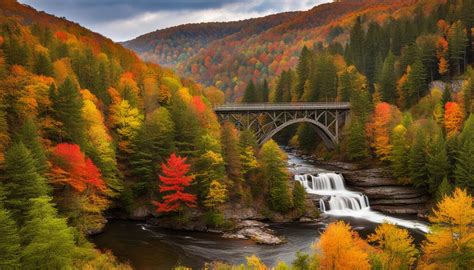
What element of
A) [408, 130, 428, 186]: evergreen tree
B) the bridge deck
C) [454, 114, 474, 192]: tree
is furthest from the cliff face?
→ the bridge deck

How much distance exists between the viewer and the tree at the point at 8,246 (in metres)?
26.1

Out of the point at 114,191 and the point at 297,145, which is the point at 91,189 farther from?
the point at 297,145

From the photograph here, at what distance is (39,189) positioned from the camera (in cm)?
3372

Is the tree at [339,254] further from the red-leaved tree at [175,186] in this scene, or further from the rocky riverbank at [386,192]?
the rocky riverbank at [386,192]

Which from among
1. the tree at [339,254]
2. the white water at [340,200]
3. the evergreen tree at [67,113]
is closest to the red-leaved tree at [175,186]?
the evergreen tree at [67,113]

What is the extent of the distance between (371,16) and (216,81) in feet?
212

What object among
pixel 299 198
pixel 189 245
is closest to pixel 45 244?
pixel 189 245

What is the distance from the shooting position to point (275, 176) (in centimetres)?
5294

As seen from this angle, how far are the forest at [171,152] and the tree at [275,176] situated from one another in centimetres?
12

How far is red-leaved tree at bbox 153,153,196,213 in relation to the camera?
48.9m

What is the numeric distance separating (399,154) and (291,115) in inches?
921

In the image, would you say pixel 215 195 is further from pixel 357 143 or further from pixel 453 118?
pixel 453 118

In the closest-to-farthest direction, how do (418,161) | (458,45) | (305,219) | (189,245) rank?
(189,245) < (305,219) < (418,161) < (458,45)

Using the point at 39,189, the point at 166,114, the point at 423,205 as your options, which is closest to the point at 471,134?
the point at 423,205
